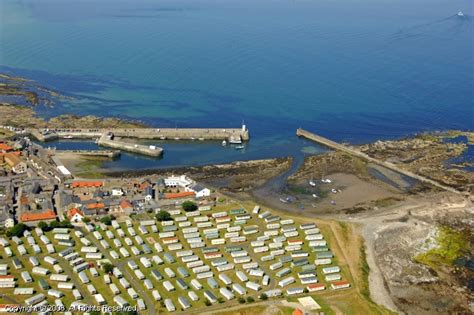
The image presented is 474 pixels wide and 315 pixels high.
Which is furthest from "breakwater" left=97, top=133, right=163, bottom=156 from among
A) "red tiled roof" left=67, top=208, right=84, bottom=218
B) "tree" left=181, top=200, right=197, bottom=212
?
"red tiled roof" left=67, top=208, right=84, bottom=218

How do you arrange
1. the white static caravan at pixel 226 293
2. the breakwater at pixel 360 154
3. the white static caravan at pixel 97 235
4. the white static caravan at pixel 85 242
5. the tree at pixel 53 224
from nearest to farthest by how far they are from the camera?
the white static caravan at pixel 226 293, the white static caravan at pixel 85 242, the white static caravan at pixel 97 235, the tree at pixel 53 224, the breakwater at pixel 360 154

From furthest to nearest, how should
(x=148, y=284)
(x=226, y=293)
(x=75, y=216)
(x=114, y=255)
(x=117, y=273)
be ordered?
1. (x=75, y=216)
2. (x=114, y=255)
3. (x=117, y=273)
4. (x=148, y=284)
5. (x=226, y=293)

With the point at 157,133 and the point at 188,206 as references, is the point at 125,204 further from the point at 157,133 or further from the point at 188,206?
the point at 157,133

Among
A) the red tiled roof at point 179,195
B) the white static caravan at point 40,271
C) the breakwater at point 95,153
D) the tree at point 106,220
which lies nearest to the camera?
the white static caravan at point 40,271

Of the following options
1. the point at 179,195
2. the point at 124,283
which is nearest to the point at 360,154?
the point at 179,195

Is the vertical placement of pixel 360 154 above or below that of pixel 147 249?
above

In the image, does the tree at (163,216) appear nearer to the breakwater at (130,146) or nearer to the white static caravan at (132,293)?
the white static caravan at (132,293)

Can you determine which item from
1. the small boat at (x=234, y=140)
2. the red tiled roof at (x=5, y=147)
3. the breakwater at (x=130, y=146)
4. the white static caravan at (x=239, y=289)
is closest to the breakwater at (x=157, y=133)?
the small boat at (x=234, y=140)
